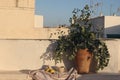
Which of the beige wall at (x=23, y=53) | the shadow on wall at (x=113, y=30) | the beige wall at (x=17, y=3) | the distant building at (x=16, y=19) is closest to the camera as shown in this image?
the beige wall at (x=23, y=53)

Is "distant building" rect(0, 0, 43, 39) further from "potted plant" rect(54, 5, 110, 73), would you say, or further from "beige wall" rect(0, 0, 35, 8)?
"potted plant" rect(54, 5, 110, 73)

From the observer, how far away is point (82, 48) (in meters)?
14.1

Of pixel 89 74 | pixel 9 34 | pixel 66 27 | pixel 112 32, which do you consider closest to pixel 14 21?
pixel 9 34

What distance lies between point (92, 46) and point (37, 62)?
2.07m

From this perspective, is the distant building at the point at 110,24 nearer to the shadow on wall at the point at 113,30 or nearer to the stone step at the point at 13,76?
the shadow on wall at the point at 113,30

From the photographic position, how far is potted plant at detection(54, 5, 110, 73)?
14.0 m

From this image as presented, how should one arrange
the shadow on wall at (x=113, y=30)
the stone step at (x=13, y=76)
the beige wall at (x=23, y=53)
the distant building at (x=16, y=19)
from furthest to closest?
the shadow on wall at (x=113, y=30) < the distant building at (x=16, y=19) < the beige wall at (x=23, y=53) < the stone step at (x=13, y=76)

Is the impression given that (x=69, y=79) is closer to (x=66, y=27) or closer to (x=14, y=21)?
(x=66, y=27)

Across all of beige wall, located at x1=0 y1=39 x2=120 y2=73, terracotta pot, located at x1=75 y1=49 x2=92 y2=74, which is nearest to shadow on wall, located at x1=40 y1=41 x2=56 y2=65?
beige wall, located at x1=0 y1=39 x2=120 y2=73

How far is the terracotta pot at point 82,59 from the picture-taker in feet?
46.0

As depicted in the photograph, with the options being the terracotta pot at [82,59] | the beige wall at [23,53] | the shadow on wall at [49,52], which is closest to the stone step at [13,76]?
the beige wall at [23,53]

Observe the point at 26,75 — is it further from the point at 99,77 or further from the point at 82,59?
the point at 99,77

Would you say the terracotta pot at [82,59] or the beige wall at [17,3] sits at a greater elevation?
the beige wall at [17,3]

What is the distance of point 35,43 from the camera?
14.5m
